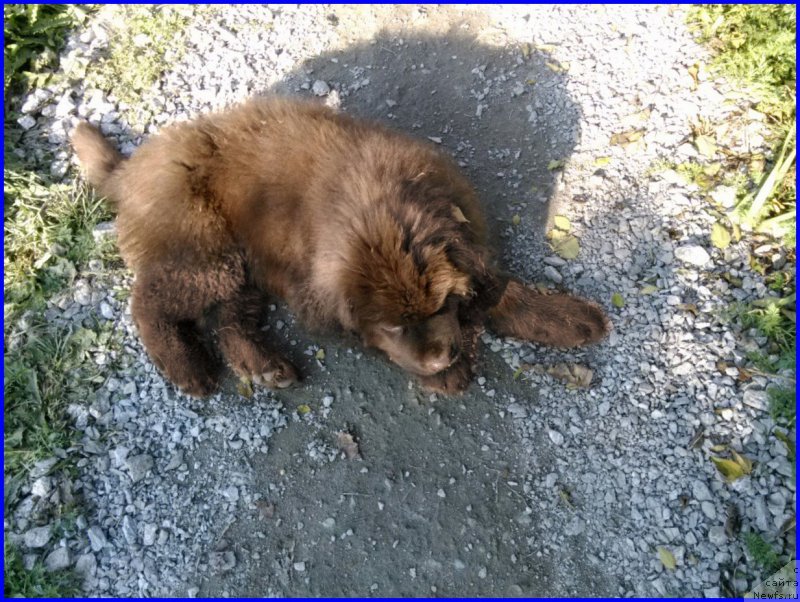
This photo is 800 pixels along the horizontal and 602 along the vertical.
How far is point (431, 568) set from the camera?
342 cm

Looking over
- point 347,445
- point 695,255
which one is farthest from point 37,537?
point 695,255

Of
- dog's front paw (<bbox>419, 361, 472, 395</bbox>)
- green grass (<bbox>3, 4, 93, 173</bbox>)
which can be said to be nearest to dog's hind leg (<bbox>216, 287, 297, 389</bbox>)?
dog's front paw (<bbox>419, 361, 472, 395</bbox>)

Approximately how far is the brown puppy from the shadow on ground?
0.81 ft

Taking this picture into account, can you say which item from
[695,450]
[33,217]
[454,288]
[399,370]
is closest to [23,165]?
[33,217]

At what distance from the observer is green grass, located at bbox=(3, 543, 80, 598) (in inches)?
132

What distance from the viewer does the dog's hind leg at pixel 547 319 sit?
3840 millimetres

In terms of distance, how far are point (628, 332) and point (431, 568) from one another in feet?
6.10

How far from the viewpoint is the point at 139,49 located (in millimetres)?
5242

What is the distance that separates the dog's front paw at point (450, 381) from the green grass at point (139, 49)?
3.35 metres

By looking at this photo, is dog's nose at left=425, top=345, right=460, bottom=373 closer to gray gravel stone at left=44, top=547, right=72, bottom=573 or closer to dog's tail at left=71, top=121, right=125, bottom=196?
gray gravel stone at left=44, top=547, right=72, bottom=573

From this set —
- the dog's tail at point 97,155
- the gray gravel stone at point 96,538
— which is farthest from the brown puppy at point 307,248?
the gray gravel stone at point 96,538

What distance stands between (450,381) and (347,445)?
730 mm

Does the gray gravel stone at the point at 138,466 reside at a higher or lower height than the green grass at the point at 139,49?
lower

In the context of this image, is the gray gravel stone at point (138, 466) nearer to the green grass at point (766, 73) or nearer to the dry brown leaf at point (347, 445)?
the dry brown leaf at point (347, 445)
